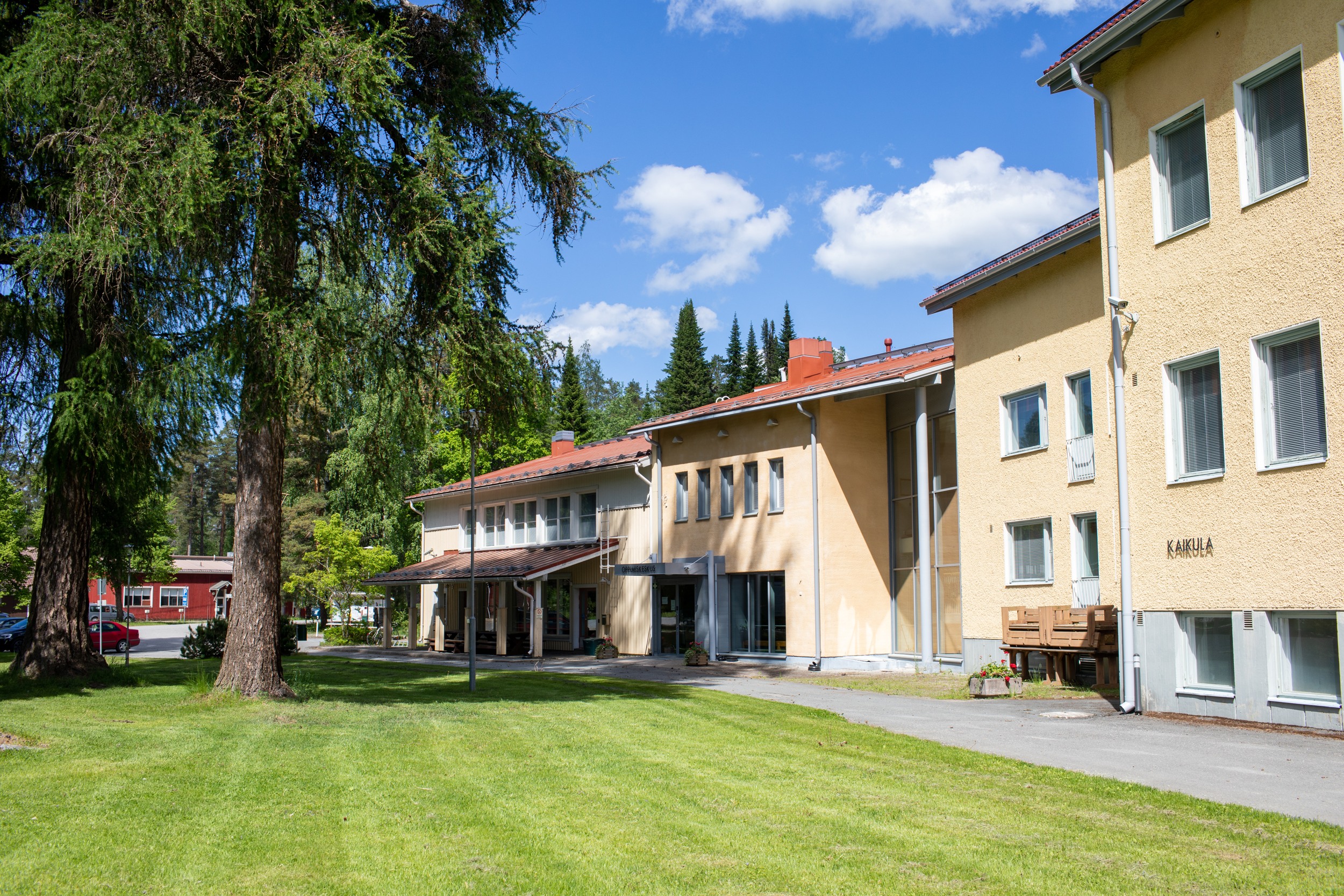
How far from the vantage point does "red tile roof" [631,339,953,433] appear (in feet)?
82.3

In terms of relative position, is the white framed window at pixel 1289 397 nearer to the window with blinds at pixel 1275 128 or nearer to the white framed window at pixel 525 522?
the window with blinds at pixel 1275 128

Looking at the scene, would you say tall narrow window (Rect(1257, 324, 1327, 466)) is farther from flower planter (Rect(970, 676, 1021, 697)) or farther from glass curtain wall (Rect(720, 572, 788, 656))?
glass curtain wall (Rect(720, 572, 788, 656))

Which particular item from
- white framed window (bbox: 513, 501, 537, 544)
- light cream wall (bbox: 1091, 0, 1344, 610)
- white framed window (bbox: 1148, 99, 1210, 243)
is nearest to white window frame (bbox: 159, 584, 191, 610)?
white framed window (bbox: 513, 501, 537, 544)

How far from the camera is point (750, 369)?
92.9m

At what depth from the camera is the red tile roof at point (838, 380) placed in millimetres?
25078

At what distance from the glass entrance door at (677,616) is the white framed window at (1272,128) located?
67.3ft

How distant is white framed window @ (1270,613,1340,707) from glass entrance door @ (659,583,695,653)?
1954cm

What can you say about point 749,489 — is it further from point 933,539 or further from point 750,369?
point 750,369

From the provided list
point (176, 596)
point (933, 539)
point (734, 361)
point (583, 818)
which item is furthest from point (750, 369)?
point (583, 818)

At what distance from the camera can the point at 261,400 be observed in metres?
13.7

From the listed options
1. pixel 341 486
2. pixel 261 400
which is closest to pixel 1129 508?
pixel 261 400

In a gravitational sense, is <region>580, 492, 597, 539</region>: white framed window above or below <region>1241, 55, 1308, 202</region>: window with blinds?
below

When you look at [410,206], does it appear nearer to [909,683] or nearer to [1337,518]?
[1337,518]

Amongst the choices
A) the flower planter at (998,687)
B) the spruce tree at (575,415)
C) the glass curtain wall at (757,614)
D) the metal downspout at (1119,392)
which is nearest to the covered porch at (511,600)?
the glass curtain wall at (757,614)
